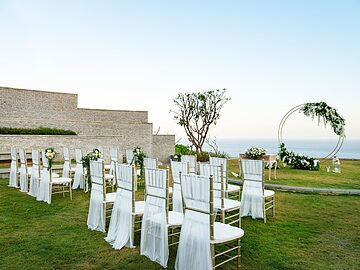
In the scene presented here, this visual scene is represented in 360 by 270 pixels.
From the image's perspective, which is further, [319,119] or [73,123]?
[73,123]

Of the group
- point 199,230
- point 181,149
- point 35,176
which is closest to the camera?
point 199,230

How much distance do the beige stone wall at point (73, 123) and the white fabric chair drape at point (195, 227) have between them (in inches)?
433

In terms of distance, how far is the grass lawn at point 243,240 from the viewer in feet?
10.5

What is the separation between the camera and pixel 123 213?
152 inches

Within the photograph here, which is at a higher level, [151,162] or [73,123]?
[73,123]

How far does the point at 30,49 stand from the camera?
1121 centimetres

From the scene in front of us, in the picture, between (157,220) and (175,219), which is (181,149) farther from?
(157,220)

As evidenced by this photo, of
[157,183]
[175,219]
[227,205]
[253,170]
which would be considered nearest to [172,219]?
[175,219]

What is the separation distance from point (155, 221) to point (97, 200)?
1428 mm

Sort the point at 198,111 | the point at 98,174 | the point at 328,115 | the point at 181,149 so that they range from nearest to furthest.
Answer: the point at 98,174
the point at 328,115
the point at 198,111
the point at 181,149

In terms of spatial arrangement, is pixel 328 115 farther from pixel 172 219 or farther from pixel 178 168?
pixel 172 219

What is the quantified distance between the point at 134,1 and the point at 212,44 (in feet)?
11.1

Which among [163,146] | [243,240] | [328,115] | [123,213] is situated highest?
[328,115]

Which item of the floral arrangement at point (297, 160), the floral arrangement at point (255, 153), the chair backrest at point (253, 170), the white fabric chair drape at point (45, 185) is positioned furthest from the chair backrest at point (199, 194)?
the floral arrangement at point (297, 160)
